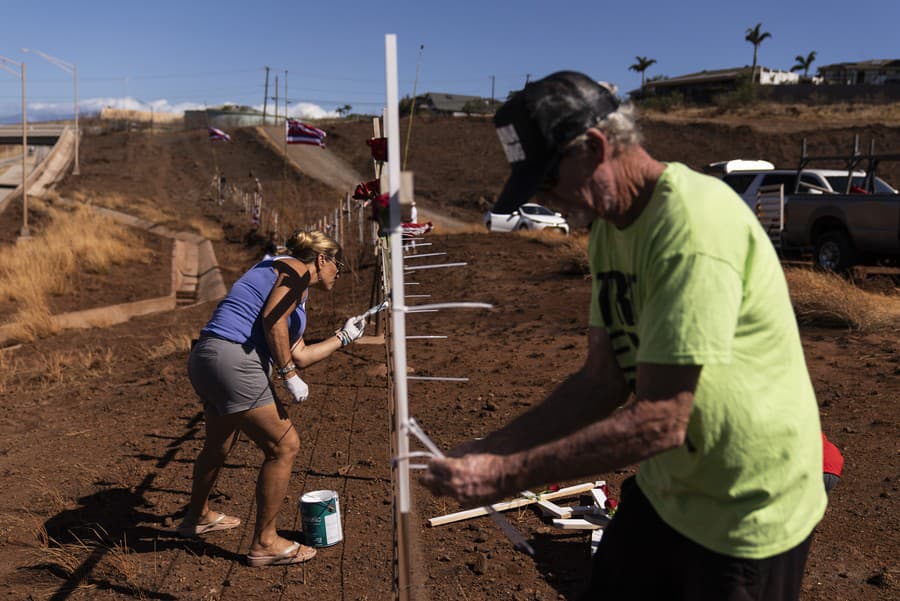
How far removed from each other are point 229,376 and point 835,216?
393 inches

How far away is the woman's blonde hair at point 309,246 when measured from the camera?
4.08m

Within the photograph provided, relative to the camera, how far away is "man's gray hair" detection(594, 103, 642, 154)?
5.45 ft

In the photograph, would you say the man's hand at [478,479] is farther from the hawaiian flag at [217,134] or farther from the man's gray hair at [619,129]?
the hawaiian flag at [217,134]

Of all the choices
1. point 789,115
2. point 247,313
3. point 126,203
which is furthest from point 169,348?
point 789,115

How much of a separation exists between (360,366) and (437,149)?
39.1m

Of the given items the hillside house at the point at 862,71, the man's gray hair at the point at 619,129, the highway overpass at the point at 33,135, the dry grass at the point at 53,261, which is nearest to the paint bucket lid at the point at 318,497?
the man's gray hair at the point at 619,129

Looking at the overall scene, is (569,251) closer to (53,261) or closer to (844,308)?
(844,308)

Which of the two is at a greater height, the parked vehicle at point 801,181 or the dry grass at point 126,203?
the parked vehicle at point 801,181

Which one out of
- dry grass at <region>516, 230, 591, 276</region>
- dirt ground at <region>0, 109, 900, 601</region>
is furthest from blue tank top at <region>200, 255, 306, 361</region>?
dry grass at <region>516, 230, 591, 276</region>

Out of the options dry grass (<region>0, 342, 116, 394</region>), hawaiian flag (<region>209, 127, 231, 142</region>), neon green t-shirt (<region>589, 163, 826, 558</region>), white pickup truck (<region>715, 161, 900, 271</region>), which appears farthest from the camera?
hawaiian flag (<region>209, 127, 231, 142</region>)

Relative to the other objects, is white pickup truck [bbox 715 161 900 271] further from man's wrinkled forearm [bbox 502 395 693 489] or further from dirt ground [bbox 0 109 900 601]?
man's wrinkled forearm [bbox 502 395 693 489]

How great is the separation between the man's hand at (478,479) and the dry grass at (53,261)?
11.0m

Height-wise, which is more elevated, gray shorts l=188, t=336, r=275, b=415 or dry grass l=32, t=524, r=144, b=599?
gray shorts l=188, t=336, r=275, b=415

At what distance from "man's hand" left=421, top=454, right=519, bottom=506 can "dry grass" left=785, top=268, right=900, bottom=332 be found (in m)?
7.18
